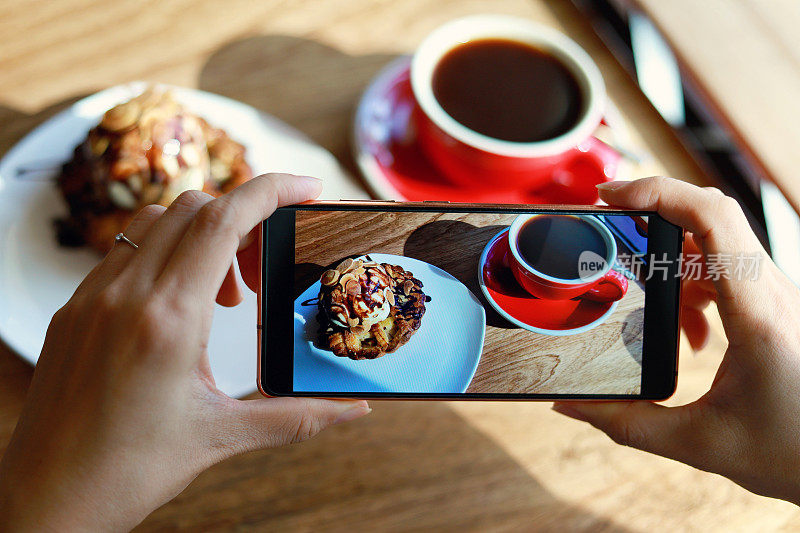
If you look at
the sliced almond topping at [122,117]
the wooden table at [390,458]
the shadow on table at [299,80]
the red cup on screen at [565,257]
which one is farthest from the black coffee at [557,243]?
the sliced almond topping at [122,117]

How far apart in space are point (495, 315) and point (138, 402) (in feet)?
0.99

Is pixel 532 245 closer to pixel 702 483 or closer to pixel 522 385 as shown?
pixel 522 385

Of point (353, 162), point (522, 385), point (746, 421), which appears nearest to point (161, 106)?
point (353, 162)

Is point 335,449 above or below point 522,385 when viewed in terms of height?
below

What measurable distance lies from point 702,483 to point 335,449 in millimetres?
401

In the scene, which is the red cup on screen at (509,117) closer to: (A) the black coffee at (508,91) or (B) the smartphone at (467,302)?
(A) the black coffee at (508,91)

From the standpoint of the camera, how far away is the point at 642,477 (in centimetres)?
71

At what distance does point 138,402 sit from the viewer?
454 mm

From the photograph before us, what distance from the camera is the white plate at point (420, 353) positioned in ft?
1.85

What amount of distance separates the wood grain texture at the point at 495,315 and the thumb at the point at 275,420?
0.26ft

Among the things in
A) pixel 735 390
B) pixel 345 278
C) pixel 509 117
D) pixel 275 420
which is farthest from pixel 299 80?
pixel 735 390

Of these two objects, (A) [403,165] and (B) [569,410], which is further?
(A) [403,165]

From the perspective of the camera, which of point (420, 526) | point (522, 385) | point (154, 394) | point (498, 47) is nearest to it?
point (154, 394)

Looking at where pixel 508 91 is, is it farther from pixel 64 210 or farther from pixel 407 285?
pixel 64 210
